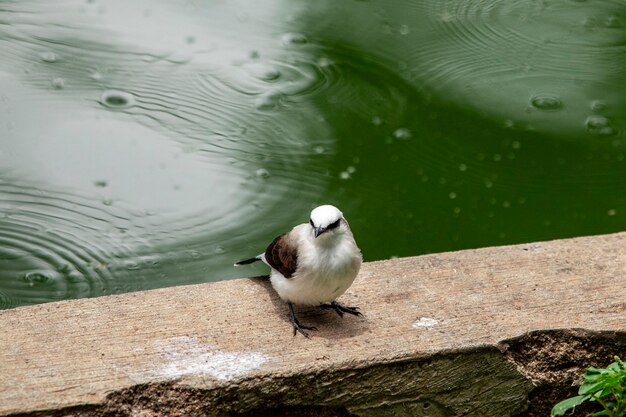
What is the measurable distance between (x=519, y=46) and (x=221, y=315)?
3926mm

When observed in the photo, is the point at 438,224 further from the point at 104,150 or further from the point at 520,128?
the point at 104,150

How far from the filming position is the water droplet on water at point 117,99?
6.16 metres

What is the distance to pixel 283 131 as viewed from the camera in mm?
6008

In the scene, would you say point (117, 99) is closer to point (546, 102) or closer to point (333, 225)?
point (546, 102)

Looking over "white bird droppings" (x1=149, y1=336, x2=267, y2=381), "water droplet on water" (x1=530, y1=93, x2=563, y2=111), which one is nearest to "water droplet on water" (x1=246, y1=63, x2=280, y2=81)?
"water droplet on water" (x1=530, y1=93, x2=563, y2=111)

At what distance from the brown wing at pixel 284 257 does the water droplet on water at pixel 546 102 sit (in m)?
3.00

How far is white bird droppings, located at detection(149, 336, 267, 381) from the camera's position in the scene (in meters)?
3.40

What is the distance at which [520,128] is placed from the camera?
20.2 feet

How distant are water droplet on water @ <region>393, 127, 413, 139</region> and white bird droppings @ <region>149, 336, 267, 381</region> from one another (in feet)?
8.84

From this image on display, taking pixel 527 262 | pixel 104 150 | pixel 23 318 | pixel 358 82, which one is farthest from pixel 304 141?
pixel 23 318

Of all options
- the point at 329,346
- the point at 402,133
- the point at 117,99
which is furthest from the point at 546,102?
the point at 329,346

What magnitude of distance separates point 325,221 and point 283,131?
2.49m

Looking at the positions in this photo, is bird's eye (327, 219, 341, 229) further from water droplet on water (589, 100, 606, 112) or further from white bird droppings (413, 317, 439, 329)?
water droplet on water (589, 100, 606, 112)

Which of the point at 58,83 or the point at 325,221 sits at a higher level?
the point at 325,221
